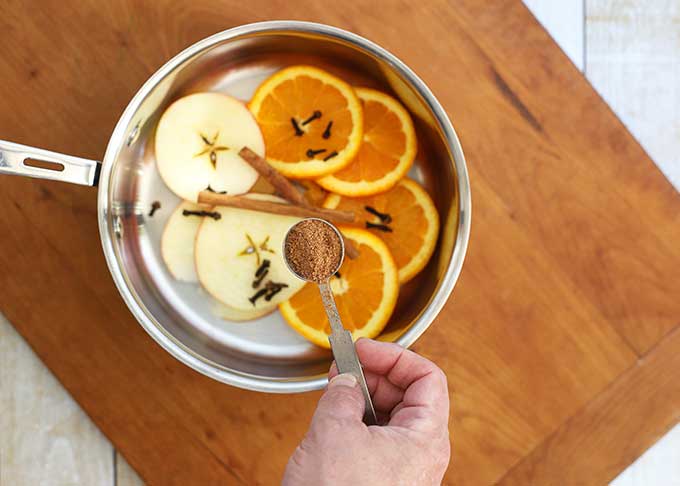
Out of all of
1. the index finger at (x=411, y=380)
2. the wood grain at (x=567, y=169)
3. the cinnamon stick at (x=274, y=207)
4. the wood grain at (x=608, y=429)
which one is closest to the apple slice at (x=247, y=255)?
the cinnamon stick at (x=274, y=207)

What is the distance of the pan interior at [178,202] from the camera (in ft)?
2.30

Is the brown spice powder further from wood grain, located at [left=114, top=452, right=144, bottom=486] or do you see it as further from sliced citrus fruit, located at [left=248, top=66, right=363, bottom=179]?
wood grain, located at [left=114, top=452, right=144, bottom=486]

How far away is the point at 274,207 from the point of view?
2.40ft

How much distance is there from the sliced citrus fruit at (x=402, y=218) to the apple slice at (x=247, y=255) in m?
0.08

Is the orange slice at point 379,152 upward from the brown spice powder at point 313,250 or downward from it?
upward

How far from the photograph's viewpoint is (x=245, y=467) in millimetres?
749

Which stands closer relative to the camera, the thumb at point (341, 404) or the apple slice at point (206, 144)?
the thumb at point (341, 404)

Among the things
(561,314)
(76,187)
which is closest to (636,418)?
(561,314)

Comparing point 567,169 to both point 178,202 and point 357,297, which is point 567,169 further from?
point 178,202

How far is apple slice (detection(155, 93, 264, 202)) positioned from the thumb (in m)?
0.29

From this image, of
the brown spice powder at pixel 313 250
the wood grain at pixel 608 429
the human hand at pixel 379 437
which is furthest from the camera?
the wood grain at pixel 608 429

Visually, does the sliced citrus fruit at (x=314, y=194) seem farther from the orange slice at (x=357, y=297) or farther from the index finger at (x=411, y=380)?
the index finger at (x=411, y=380)

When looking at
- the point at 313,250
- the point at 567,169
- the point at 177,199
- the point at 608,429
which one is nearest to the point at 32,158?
the point at 177,199

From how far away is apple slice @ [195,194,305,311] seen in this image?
0.74 metres
